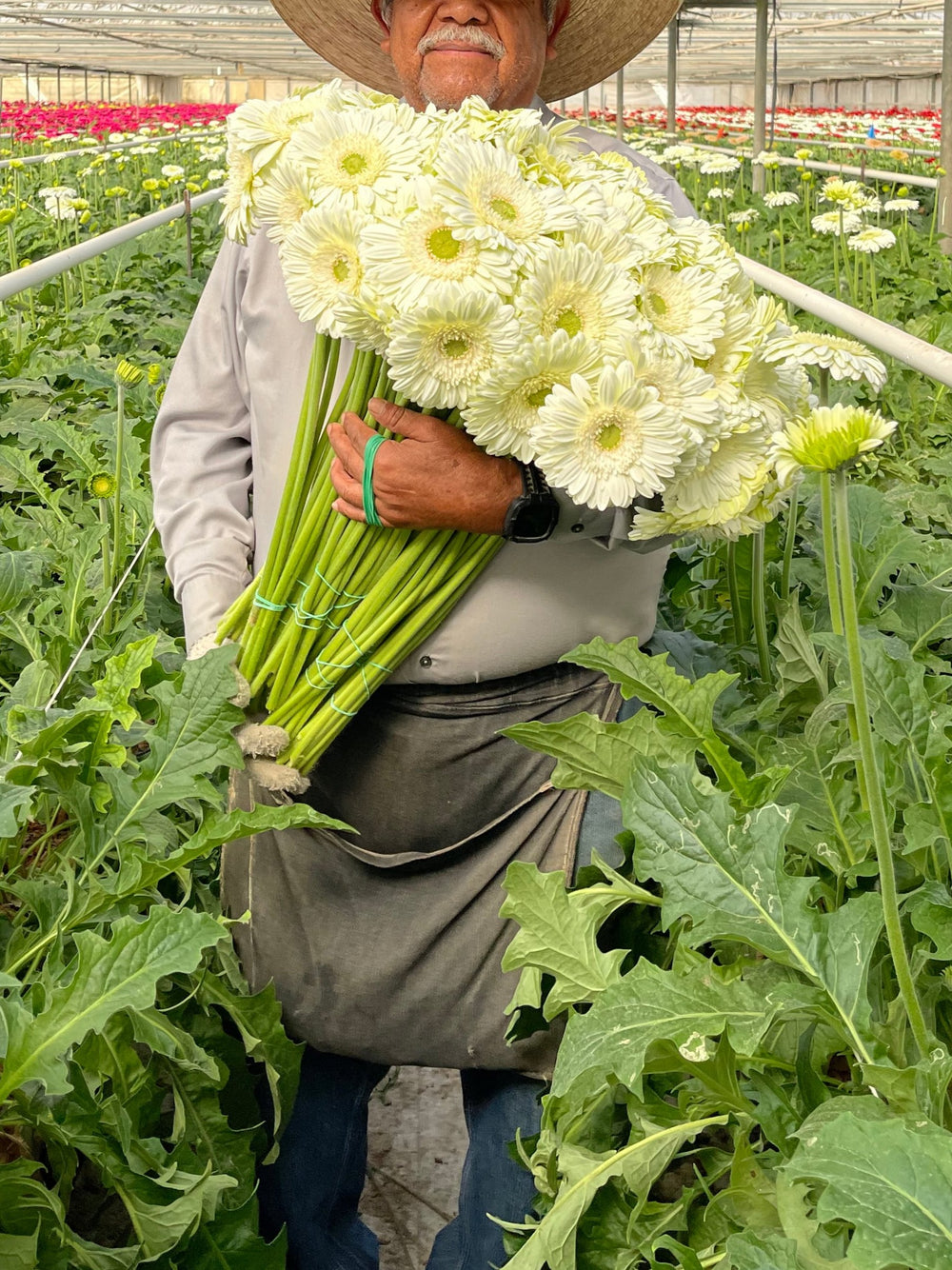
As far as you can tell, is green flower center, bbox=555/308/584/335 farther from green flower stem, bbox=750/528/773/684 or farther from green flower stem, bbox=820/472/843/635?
green flower stem, bbox=750/528/773/684

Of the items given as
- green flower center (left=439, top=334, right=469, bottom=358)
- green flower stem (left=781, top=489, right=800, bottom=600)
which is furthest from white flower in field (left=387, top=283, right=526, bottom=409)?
green flower stem (left=781, top=489, right=800, bottom=600)

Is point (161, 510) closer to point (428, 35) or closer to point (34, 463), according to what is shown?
point (428, 35)

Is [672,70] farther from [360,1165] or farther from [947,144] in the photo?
[360,1165]

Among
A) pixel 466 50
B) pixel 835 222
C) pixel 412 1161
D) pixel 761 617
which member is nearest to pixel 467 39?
pixel 466 50

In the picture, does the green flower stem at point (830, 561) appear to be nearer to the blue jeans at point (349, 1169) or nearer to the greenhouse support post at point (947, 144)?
the blue jeans at point (349, 1169)

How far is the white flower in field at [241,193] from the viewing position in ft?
4.15

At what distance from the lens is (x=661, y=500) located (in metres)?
1.28

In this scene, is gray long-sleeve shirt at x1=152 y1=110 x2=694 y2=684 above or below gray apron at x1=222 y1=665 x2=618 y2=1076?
above

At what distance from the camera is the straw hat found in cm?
174

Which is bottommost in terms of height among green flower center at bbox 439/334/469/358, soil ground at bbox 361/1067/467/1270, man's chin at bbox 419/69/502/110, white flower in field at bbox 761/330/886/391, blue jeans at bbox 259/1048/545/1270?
soil ground at bbox 361/1067/467/1270

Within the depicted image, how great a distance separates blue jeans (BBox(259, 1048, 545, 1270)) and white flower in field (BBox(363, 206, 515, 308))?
2.78 feet

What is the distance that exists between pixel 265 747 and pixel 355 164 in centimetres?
52

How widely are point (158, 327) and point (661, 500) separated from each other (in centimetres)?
286

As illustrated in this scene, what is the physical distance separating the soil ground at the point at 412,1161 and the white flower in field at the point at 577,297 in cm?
140
